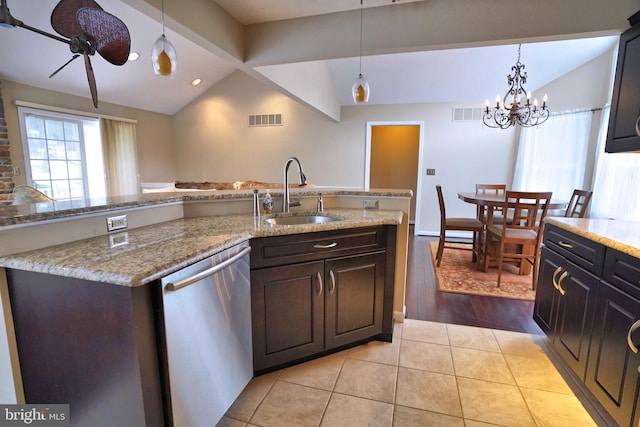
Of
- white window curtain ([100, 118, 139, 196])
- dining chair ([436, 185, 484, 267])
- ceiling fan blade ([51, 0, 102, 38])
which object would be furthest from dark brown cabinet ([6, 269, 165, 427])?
white window curtain ([100, 118, 139, 196])

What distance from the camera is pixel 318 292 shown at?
5.78 ft

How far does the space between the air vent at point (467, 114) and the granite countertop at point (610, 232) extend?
3.57m

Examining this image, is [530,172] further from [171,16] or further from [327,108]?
[171,16]

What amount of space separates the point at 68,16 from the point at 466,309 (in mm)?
3326

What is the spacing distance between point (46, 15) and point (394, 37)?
358 cm

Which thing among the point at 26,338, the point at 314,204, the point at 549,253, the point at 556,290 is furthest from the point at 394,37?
the point at 26,338

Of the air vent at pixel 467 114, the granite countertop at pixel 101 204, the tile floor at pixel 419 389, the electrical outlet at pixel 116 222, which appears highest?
the air vent at pixel 467 114

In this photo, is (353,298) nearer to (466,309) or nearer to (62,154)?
(466,309)

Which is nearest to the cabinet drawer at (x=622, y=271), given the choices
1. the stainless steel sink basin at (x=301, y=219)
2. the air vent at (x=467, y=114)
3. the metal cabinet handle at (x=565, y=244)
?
the metal cabinet handle at (x=565, y=244)

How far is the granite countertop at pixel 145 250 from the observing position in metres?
0.96

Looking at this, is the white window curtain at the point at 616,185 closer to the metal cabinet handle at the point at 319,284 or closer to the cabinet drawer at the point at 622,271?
the cabinet drawer at the point at 622,271

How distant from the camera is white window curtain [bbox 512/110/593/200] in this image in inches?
148

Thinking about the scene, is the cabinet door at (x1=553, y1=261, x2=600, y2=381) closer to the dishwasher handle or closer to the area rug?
the area rug

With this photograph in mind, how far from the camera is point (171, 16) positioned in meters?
1.83
